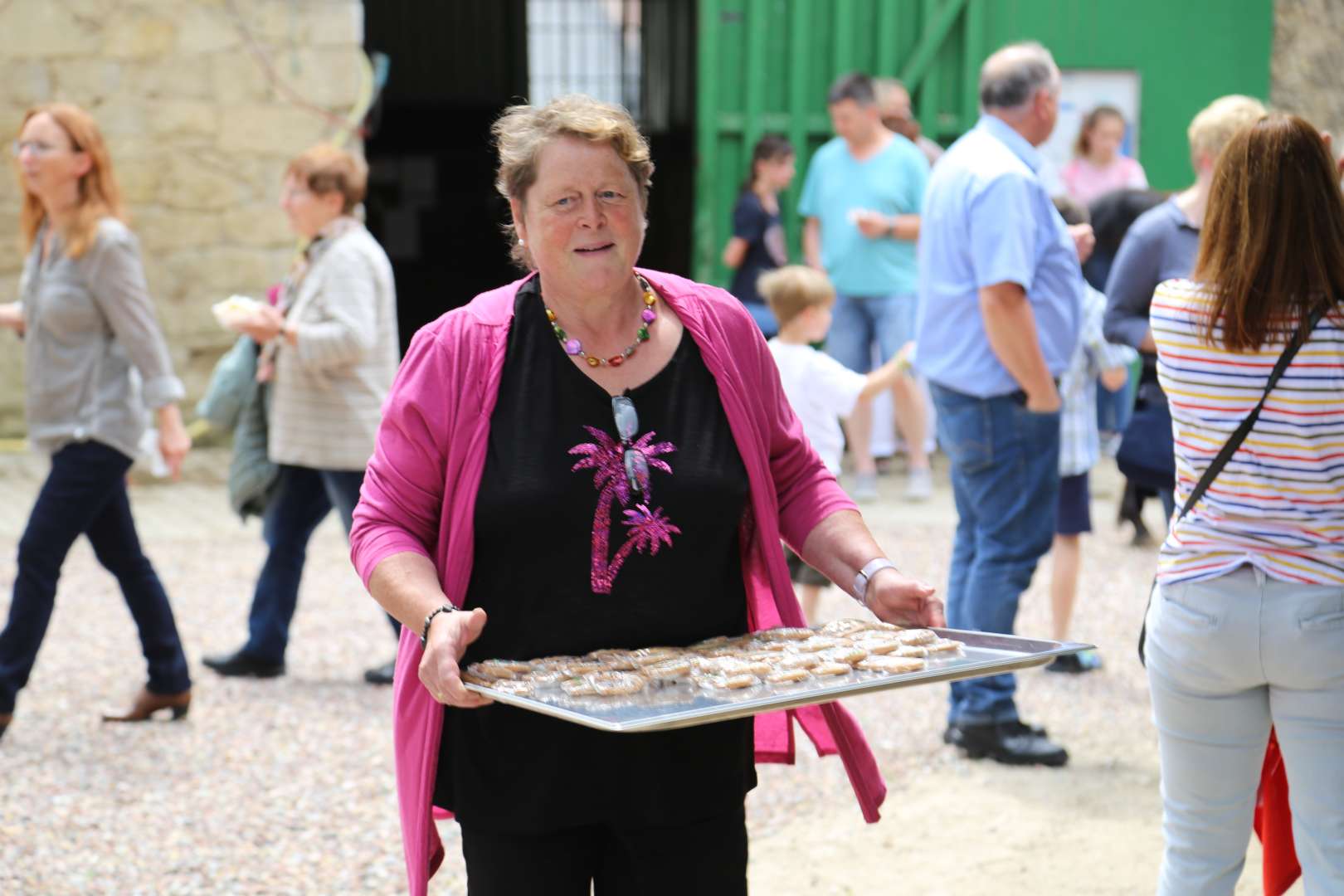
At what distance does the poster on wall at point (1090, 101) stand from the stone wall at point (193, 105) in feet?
14.5

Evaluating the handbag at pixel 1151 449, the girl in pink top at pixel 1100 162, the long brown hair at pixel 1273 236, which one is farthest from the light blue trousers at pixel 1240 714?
the girl in pink top at pixel 1100 162

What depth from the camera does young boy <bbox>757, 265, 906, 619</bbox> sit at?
5473 mm

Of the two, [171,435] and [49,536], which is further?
[171,435]

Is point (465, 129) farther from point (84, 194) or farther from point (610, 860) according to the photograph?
point (610, 860)

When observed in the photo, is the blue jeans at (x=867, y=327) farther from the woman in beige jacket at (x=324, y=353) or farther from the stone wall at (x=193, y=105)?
the woman in beige jacket at (x=324, y=353)

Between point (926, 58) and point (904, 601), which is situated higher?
point (926, 58)

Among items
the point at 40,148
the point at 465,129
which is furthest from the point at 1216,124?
the point at 465,129

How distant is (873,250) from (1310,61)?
345 cm

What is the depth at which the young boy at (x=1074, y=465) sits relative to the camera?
5996 mm

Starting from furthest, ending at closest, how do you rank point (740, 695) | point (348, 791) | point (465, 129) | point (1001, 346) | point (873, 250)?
point (465, 129) → point (873, 250) → point (348, 791) → point (1001, 346) → point (740, 695)

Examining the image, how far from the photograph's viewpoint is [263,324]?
5586 mm

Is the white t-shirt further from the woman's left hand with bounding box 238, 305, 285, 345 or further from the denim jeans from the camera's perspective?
the denim jeans

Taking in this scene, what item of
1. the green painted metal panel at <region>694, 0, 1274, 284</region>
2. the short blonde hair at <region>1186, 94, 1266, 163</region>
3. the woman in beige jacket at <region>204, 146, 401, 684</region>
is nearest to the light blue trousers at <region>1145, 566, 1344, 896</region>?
the short blonde hair at <region>1186, 94, 1266, 163</region>

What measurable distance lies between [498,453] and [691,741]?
0.53 m
